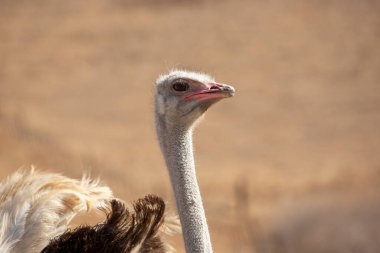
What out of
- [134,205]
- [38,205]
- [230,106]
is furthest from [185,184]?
[230,106]

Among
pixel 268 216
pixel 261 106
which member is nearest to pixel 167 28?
pixel 261 106

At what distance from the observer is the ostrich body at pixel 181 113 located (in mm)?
4238

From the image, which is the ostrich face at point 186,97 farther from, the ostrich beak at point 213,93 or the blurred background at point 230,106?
the blurred background at point 230,106

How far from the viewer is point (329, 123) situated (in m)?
14.3

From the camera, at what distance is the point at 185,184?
4195 mm

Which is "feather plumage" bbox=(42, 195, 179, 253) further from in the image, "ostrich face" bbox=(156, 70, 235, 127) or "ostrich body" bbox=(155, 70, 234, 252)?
"ostrich face" bbox=(156, 70, 235, 127)

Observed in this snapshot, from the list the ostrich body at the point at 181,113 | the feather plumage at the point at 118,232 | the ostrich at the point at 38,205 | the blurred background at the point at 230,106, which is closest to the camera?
the feather plumage at the point at 118,232

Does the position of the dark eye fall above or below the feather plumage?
above

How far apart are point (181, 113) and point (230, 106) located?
11337 millimetres

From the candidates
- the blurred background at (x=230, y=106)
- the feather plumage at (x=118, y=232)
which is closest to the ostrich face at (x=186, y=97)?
the feather plumage at (x=118, y=232)

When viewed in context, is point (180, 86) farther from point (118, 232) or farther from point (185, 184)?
point (118, 232)

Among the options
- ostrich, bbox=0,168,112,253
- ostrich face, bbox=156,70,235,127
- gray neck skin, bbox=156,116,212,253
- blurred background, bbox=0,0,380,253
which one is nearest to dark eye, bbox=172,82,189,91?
ostrich face, bbox=156,70,235,127

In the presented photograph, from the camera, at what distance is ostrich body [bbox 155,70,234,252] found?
4.24 metres

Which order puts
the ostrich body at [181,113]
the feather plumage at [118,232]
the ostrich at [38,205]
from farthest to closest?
the ostrich at [38,205] → the ostrich body at [181,113] → the feather plumage at [118,232]
